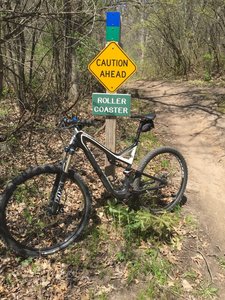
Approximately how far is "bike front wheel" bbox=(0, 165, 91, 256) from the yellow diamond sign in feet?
4.13

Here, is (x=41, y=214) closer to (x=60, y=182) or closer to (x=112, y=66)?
(x=60, y=182)

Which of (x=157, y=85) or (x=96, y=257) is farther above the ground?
(x=157, y=85)

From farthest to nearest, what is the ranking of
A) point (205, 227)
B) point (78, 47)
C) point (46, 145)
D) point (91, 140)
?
1. point (78, 47)
2. point (46, 145)
3. point (205, 227)
4. point (91, 140)

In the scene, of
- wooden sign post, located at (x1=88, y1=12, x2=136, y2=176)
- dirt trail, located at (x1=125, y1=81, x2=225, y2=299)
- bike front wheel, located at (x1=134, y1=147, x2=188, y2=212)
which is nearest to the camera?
wooden sign post, located at (x1=88, y1=12, x2=136, y2=176)

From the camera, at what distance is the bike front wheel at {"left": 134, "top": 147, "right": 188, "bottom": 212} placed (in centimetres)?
441

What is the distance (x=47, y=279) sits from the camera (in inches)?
138

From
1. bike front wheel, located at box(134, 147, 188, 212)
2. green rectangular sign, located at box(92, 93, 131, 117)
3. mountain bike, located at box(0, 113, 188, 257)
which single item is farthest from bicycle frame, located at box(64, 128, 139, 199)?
green rectangular sign, located at box(92, 93, 131, 117)

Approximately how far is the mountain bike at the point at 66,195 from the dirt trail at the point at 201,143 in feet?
1.71

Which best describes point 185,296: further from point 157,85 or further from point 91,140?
point 157,85

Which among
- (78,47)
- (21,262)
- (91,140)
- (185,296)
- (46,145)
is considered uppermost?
(78,47)

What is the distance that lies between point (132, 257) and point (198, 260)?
82cm

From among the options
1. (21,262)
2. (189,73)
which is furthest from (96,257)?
(189,73)

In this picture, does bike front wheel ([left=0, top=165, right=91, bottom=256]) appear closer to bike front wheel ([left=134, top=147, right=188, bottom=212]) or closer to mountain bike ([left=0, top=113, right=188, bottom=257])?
mountain bike ([left=0, top=113, right=188, bottom=257])

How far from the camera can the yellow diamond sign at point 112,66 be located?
154 inches
